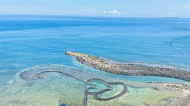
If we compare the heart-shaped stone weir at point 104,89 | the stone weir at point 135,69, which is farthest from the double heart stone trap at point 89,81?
the stone weir at point 135,69

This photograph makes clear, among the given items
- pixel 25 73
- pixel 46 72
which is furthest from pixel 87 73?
pixel 25 73

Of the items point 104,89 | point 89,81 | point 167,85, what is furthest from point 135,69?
point 104,89

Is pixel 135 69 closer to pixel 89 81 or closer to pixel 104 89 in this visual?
pixel 89 81

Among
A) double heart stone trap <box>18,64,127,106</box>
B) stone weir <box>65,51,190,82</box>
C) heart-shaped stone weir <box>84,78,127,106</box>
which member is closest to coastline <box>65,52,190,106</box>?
stone weir <box>65,51,190,82</box>

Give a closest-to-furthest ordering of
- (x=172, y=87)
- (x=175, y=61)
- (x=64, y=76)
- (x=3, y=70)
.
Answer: (x=172, y=87) → (x=64, y=76) → (x=3, y=70) → (x=175, y=61)

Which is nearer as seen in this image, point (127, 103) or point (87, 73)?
point (127, 103)

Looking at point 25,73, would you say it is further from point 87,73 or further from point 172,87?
point 172,87

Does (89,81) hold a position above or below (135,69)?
below

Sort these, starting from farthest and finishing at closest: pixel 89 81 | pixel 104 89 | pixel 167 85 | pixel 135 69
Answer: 1. pixel 135 69
2. pixel 89 81
3. pixel 167 85
4. pixel 104 89

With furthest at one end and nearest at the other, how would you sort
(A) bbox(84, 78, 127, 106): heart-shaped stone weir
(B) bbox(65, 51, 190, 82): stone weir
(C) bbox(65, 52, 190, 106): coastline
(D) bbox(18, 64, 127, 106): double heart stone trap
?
(B) bbox(65, 51, 190, 82): stone weir → (D) bbox(18, 64, 127, 106): double heart stone trap → (A) bbox(84, 78, 127, 106): heart-shaped stone weir → (C) bbox(65, 52, 190, 106): coastline

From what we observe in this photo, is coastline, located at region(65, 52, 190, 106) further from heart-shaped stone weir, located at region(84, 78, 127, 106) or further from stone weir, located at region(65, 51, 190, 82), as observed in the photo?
heart-shaped stone weir, located at region(84, 78, 127, 106)

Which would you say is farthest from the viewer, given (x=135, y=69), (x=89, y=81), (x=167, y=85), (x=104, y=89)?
(x=135, y=69)
